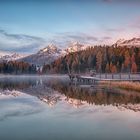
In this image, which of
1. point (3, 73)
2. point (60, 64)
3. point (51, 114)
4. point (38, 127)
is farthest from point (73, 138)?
point (3, 73)

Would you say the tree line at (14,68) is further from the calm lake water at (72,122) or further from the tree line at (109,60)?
the calm lake water at (72,122)

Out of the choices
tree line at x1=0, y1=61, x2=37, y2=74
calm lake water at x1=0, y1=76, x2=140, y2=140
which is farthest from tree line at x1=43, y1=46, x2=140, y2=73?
calm lake water at x1=0, y1=76, x2=140, y2=140

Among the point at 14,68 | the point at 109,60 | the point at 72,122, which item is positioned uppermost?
the point at 109,60

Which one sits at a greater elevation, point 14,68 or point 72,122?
point 14,68

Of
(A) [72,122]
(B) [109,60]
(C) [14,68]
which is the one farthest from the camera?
(C) [14,68]

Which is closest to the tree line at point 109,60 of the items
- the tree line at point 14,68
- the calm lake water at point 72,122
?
the tree line at point 14,68

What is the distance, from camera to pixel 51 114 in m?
12.7

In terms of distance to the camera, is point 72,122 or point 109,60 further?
point 109,60

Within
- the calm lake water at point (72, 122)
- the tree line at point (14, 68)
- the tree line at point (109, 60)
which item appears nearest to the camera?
the calm lake water at point (72, 122)

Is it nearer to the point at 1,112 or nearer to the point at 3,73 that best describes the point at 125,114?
the point at 1,112

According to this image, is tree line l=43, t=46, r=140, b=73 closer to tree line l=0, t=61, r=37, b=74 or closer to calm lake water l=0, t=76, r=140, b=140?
tree line l=0, t=61, r=37, b=74

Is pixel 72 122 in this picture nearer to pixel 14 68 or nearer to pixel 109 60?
pixel 109 60

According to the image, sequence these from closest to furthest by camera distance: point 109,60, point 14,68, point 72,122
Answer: point 72,122 < point 109,60 < point 14,68

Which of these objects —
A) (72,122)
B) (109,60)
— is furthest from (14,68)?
(72,122)
